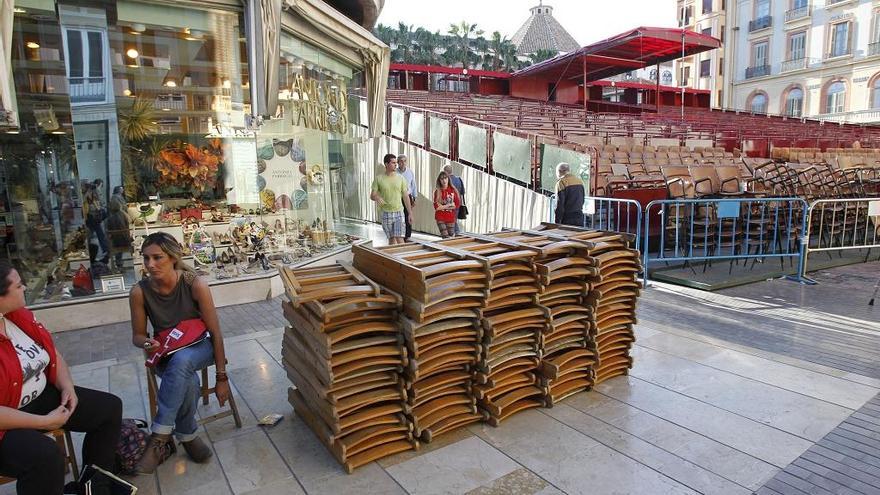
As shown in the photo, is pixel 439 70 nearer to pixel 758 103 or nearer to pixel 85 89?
pixel 85 89

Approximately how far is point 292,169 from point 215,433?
567 cm

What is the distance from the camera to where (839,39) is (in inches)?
1491

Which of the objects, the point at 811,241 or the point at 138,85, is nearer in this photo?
the point at 138,85

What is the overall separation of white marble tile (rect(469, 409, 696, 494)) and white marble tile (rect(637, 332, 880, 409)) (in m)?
1.89

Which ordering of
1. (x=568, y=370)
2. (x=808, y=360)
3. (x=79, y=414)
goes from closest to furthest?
1. (x=79, y=414)
2. (x=568, y=370)
3. (x=808, y=360)

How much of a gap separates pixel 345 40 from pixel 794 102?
4459 cm

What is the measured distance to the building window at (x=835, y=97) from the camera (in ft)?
123

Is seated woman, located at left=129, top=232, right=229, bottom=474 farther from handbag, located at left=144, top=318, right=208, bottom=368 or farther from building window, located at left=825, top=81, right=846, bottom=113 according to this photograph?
building window, located at left=825, top=81, right=846, bottom=113

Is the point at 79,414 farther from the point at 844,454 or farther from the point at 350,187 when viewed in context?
the point at 350,187

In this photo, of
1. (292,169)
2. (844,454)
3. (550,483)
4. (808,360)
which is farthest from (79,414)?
(292,169)

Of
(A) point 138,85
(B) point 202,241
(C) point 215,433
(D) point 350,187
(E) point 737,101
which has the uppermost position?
(E) point 737,101

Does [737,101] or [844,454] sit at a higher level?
[737,101]

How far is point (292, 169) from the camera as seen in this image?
8617 mm

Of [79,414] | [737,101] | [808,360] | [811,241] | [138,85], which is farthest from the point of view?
[737,101]
